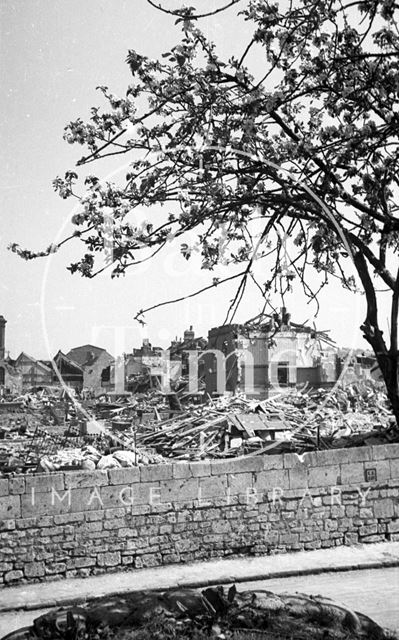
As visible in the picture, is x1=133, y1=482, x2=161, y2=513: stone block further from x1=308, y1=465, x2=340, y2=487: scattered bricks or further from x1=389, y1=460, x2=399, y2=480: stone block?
x1=389, y1=460, x2=399, y2=480: stone block

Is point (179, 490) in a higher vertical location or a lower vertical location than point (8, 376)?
lower

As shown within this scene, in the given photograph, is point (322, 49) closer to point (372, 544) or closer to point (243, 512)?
point (243, 512)

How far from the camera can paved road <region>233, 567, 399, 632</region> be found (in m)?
7.54

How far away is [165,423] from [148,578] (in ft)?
27.1

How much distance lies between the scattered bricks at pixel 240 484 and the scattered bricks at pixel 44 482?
248cm

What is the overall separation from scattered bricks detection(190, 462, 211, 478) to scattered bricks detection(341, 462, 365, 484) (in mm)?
2238

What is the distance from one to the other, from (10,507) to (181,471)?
243 cm

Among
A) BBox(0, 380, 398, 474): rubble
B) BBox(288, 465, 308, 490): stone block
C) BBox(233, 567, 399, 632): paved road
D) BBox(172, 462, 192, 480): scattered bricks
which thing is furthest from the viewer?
BBox(0, 380, 398, 474): rubble

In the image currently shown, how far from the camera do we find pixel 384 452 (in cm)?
1020

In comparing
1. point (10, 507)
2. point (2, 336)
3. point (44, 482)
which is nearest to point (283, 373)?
point (2, 336)

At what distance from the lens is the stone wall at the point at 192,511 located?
855cm

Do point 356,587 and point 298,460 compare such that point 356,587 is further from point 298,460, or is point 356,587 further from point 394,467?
point 394,467

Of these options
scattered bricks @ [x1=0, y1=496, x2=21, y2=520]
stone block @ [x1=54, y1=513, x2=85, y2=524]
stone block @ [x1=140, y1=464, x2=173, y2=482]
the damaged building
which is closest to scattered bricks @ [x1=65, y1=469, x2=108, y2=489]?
stone block @ [x1=54, y1=513, x2=85, y2=524]

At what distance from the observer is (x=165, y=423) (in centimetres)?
1686
